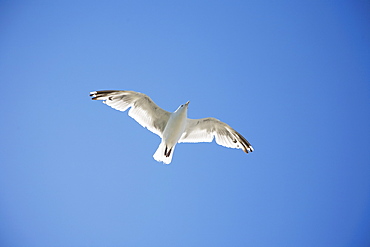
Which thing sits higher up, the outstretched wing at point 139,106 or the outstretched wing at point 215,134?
the outstretched wing at point 215,134

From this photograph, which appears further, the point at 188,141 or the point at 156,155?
the point at 188,141

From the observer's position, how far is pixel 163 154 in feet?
28.1

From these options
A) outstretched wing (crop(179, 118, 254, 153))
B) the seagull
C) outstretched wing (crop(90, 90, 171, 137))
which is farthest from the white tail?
outstretched wing (crop(179, 118, 254, 153))

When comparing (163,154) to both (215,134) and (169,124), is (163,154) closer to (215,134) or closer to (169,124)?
(169,124)

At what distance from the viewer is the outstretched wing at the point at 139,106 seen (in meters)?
8.56

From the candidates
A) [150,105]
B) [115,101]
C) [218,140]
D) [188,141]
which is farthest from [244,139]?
[115,101]

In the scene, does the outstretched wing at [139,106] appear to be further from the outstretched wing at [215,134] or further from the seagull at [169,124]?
the outstretched wing at [215,134]

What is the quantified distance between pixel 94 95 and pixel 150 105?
4.82 ft

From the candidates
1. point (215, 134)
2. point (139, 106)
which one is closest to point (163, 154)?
point (139, 106)

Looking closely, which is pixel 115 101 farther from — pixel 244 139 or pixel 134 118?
pixel 244 139

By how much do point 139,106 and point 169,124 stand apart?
99 cm

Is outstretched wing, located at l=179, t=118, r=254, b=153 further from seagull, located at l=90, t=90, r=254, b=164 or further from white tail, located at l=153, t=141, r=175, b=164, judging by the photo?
white tail, located at l=153, t=141, r=175, b=164

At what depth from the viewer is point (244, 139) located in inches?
365

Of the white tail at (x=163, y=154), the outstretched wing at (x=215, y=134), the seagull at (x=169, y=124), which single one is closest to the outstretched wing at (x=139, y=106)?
the seagull at (x=169, y=124)
